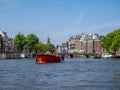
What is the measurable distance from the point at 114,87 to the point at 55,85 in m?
5.90

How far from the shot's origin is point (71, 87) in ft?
133

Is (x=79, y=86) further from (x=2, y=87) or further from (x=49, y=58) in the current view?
(x=49, y=58)

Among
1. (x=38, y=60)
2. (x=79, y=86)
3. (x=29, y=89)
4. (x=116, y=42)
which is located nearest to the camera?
(x=29, y=89)

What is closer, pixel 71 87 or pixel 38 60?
pixel 71 87

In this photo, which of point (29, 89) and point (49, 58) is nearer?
point (29, 89)

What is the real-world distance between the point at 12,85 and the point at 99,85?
8428 mm

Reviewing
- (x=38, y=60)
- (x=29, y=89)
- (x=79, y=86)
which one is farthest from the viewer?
(x=38, y=60)

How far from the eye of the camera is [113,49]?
648 feet

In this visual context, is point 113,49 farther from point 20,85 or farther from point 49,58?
point 20,85

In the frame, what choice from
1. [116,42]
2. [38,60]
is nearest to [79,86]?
[38,60]

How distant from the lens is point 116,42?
19675 cm

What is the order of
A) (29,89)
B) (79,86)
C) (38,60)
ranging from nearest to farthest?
1. (29,89)
2. (79,86)
3. (38,60)

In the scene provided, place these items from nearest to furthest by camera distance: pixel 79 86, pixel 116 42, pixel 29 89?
pixel 29 89 → pixel 79 86 → pixel 116 42

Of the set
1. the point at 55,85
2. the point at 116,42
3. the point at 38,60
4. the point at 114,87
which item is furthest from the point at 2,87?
the point at 116,42
